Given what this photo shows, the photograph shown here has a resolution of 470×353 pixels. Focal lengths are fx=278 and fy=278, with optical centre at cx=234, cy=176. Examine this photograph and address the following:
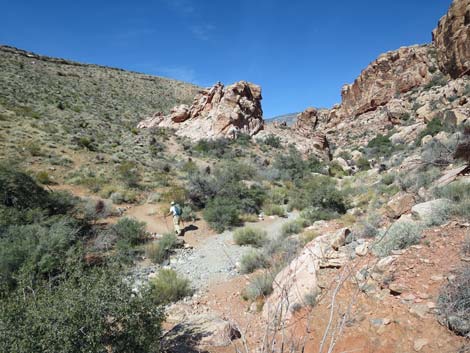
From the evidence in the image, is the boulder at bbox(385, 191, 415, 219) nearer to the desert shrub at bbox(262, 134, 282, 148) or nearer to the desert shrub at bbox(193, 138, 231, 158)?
the desert shrub at bbox(193, 138, 231, 158)

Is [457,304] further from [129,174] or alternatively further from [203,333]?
[129,174]

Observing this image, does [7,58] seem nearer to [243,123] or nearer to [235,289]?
[243,123]

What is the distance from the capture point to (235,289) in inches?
237

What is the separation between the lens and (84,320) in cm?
266

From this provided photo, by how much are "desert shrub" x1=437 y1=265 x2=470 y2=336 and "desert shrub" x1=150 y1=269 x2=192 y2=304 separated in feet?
14.3

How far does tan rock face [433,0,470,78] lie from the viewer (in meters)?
26.0

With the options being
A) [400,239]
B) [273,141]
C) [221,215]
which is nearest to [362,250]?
[400,239]

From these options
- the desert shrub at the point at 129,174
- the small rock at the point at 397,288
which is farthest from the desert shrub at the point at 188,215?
the small rock at the point at 397,288

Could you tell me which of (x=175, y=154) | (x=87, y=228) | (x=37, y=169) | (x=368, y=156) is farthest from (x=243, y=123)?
(x=87, y=228)

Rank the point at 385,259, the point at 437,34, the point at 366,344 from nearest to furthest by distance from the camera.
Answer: the point at 366,344, the point at 385,259, the point at 437,34

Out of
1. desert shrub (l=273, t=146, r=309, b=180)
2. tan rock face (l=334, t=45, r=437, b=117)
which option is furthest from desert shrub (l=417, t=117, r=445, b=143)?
tan rock face (l=334, t=45, r=437, b=117)

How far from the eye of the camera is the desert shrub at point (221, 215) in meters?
10.4

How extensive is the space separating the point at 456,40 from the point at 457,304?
111ft

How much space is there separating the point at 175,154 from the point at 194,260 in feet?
49.7
